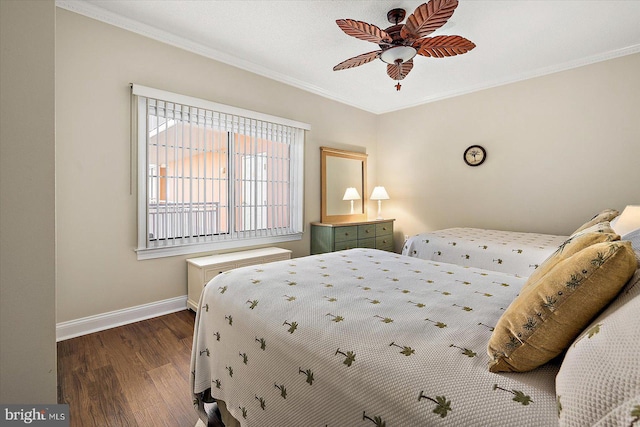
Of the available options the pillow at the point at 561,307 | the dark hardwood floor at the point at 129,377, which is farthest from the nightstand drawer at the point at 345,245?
the pillow at the point at 561,307

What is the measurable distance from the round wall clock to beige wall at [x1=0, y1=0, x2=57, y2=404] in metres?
4.41

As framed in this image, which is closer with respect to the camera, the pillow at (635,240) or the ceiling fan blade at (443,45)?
the pillow at (635,240)

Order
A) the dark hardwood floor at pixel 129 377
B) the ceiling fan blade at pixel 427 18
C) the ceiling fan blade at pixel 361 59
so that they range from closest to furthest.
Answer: the dark hardwood floor at pixel 129 377
the ceiling fan blade at pixel 427 18
the ceiling fan blade at pixel 361 59

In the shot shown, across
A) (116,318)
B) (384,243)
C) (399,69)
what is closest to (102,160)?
(116,318)

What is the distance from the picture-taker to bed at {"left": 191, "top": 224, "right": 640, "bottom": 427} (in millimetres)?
646

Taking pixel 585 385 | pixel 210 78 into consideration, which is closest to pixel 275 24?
pixel 210 78

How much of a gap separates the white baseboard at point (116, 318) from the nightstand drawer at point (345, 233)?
1.94 metres

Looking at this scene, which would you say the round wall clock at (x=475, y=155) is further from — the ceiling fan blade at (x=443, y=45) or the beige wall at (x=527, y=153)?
the ceiling fan blade at (x=443, y=45)

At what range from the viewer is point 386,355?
901 mm

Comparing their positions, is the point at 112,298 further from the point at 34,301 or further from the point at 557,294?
the point at 557,294

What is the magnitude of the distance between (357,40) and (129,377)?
3.28 metres

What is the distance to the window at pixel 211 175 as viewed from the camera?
2.79m

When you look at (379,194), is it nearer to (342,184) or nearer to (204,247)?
(342,184)

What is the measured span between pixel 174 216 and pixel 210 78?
58.8 inches
